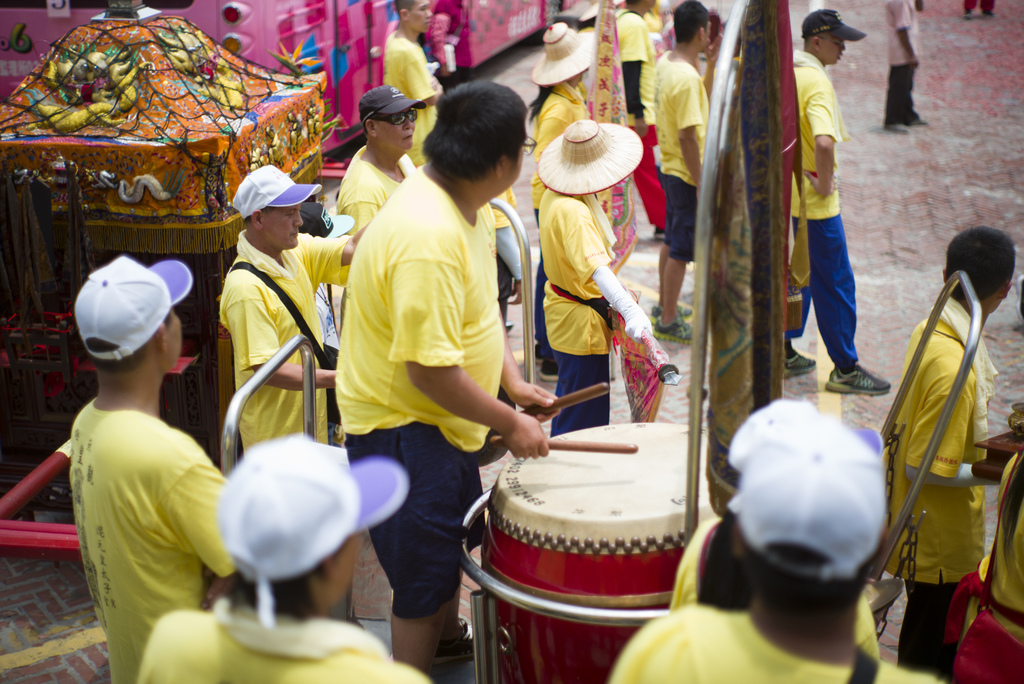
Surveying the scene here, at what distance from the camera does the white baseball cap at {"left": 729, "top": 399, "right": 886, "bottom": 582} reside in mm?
1211

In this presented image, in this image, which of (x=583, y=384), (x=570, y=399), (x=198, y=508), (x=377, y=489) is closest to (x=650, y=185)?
(x=583, y=384)

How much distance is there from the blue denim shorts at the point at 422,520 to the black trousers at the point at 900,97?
10150mm

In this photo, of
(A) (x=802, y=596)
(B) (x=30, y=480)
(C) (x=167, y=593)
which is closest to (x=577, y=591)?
(C) (x=167, y=593)

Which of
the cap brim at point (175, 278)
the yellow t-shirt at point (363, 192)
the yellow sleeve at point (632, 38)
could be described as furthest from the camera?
the yellow sleeve at point (632, 38)

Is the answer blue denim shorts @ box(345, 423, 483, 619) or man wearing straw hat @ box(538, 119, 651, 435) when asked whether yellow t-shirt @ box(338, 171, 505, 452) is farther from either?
man wearing straw hat @ box(538, 119, 651, 435)

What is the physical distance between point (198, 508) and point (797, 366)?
186 inches

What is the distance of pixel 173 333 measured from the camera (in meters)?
2.12

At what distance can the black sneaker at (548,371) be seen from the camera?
581 centimetres

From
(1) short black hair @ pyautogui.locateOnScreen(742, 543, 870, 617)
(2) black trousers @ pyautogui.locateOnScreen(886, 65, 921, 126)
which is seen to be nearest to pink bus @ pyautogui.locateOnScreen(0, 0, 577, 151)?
(1) short black hair @ pyautogui.locateOnScreen(742, 543, 870, 617)

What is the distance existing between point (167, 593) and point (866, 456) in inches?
58.6

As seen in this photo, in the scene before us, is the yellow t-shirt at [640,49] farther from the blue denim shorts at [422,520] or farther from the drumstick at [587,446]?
the blue denim shorts at [422,520]

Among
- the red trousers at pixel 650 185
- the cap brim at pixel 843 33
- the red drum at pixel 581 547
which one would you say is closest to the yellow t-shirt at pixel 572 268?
the red drum at pixel 581 547

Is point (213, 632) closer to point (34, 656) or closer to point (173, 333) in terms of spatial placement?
point (173, 333)

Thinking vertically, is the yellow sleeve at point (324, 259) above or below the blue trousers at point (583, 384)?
above
